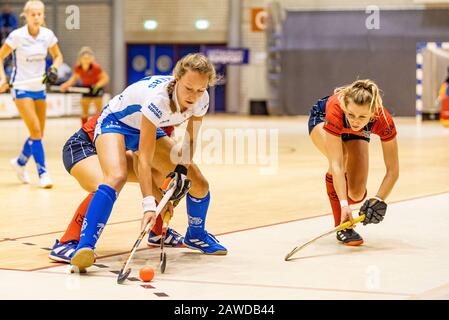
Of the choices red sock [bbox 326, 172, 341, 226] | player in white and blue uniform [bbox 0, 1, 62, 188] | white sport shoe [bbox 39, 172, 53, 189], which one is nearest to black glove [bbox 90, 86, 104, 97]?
player in white and blue uniform [bbox 0, 1, 62, 188]

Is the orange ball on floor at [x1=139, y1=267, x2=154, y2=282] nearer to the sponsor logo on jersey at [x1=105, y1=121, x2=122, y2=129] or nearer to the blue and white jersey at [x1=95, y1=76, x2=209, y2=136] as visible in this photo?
the blue and white jersey at [x1=95, y1=76, x2=209, y2=136]

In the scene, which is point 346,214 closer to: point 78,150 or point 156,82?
point 156,82

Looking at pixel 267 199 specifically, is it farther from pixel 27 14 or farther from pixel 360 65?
pixel 360 65

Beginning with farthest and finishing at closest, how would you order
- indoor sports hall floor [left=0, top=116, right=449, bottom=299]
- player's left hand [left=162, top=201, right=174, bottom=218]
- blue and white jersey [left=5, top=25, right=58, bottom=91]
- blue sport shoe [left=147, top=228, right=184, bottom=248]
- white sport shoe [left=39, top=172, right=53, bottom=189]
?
1. blue and white jersey [left=5, top=25, right=58, bottom=91]
2. white sport shoe [left=39, top=172, right=53, bottom=189]
3. blue sport shoe [left=147, top=228, right=184, bottom=248]
4. player's left hand [left=162, top=201, right=174, bottom=218]
5. indoor sports hall floor [left=0, top=116, right=449, bottom=299]

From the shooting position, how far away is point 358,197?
22.0 ft

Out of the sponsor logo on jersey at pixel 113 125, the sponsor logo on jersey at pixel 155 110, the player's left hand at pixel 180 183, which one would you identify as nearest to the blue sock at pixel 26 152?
the sponsor logo on jersey at pixel 113 125

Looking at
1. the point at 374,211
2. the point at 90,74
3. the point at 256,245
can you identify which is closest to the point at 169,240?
the point at 256,245

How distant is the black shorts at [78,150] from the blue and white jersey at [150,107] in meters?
0.25

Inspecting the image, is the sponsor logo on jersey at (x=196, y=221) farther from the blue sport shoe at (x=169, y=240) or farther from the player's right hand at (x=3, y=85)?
the player's right hand at (x=3, y=85)

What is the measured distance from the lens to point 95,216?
5.38 m

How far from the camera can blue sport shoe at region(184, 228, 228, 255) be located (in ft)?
20.0

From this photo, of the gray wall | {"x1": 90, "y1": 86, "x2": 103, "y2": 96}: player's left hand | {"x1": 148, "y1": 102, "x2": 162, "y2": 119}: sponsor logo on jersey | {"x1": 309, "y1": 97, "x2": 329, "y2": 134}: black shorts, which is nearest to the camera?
{"x1": 148, "y1": 102, "x2": 162, "y2": 119}: sponsor logo on jersey

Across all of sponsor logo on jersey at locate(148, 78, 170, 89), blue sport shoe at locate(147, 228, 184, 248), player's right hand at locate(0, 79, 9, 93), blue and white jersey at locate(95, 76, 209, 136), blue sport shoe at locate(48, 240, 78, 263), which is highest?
sponsor logo on jersey at locate(148, 78, 170, 89)

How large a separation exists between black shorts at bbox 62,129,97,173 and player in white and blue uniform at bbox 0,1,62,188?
12.9 ft
